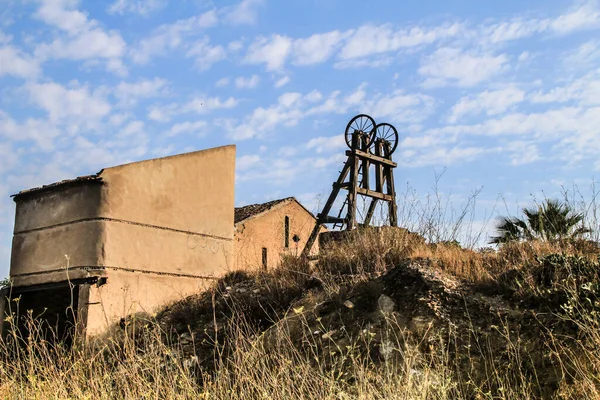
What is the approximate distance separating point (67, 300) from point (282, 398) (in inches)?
316

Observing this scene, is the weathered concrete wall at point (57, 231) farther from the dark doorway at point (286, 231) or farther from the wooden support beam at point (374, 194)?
the dark doorway at point (286, 231)

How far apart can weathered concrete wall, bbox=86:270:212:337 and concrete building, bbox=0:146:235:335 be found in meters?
0.02

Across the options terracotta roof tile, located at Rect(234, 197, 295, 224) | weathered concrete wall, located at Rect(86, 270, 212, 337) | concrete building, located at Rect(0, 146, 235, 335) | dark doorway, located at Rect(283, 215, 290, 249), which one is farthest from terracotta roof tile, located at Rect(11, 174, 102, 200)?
dark doorway, located at Rect(283, 215, 290, 249)

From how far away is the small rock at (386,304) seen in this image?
9281 mm

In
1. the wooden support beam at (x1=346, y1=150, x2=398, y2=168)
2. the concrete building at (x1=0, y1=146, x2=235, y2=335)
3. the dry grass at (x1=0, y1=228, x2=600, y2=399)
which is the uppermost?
the wooden support beam at (x1=346, y1=150, x2=398, y2=168)

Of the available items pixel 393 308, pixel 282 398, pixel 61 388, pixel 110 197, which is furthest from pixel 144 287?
pixel 282 398

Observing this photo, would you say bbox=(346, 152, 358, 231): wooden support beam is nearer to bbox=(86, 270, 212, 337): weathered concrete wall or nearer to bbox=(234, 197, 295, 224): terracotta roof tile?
bbox=(86, 270, 212, 337): weathered concrete wall

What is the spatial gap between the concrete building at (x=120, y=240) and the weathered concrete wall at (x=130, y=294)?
0.02 metres

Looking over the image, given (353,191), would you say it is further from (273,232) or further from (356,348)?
(356,348)

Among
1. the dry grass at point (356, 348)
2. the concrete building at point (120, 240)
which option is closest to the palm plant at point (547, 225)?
the dry grass at point (356, 348)

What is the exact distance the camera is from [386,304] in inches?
371

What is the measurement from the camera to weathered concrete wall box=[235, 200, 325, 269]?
19.4 m

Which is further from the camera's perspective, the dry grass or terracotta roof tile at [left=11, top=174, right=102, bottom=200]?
terracotta roof tile at [left=11, top=174, right=102, bottom=200]

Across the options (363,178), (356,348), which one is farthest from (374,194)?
(356,348)
